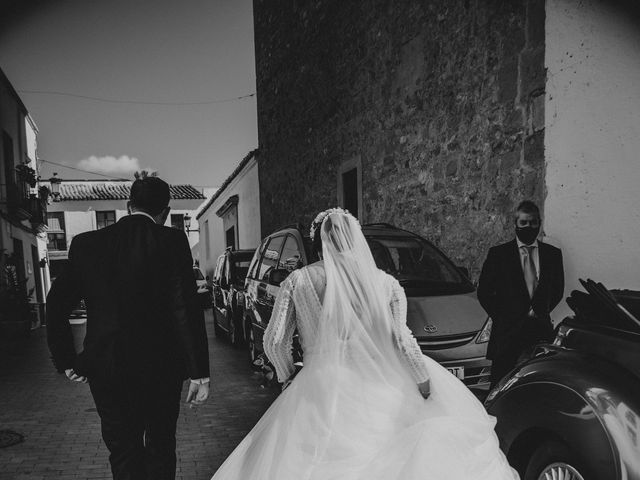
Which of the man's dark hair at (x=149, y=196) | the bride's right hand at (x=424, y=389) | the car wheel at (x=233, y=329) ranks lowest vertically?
the car wheel at (x=233, y=329)

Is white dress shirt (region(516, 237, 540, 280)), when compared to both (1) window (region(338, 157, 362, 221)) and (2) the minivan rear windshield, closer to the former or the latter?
(2) the minivan rear windshield

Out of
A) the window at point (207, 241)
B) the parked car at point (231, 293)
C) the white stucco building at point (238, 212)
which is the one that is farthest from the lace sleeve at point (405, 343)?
the window at point (207, 241)

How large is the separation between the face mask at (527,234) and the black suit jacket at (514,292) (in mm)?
123

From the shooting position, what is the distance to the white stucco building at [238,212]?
2048cm

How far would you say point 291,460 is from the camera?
2.29 m

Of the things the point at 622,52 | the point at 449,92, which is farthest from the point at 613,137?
the point at 449,92

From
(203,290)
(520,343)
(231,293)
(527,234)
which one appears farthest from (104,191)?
(520,343)

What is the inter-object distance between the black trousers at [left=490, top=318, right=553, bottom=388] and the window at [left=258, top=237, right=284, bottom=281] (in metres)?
3.26

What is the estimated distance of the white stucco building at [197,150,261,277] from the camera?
2048cm

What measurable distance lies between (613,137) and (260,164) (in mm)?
13868

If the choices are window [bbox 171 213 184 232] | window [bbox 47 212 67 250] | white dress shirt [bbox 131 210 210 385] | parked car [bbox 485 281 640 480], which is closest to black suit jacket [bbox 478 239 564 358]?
parked car [bbox 485 281 640 480]

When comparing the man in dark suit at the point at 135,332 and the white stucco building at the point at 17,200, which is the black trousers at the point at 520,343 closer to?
the man in dark suit at the point at 135,332

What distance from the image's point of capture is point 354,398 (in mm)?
2418

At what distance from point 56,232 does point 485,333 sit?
47692 mm
